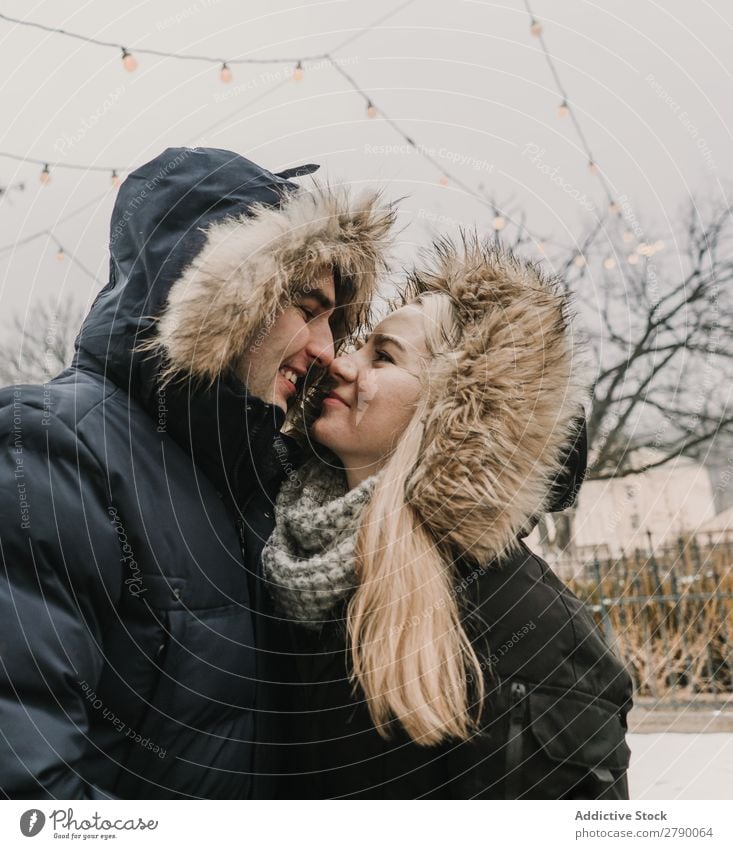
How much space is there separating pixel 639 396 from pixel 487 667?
3.91 feet

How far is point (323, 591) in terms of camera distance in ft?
2.91

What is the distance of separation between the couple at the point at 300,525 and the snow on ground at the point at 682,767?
0.30 metres

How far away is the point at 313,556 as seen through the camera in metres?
0.91

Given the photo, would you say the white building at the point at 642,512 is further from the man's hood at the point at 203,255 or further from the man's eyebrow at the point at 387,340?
the man's hood at the point at 203,255

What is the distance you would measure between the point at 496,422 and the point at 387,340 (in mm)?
186

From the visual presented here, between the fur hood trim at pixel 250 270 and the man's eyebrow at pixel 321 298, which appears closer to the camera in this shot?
the fur hood trim at pixel 250 270

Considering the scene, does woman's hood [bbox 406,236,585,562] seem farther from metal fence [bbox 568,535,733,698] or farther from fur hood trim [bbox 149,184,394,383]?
metal fence [bbox 568,535,733,698]

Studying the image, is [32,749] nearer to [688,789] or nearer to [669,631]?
[688,789]

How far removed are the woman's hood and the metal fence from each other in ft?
5.10

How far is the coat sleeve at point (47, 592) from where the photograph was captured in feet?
2.55

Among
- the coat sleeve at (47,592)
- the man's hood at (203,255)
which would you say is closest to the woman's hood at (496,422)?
the man's hood at (203,255)

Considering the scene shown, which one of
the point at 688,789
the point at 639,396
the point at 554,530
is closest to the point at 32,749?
the point at 688,789

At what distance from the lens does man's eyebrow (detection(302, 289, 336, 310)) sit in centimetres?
102

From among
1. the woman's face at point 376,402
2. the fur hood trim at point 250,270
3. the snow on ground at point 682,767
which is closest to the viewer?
the fur hood trim at point 250,270
